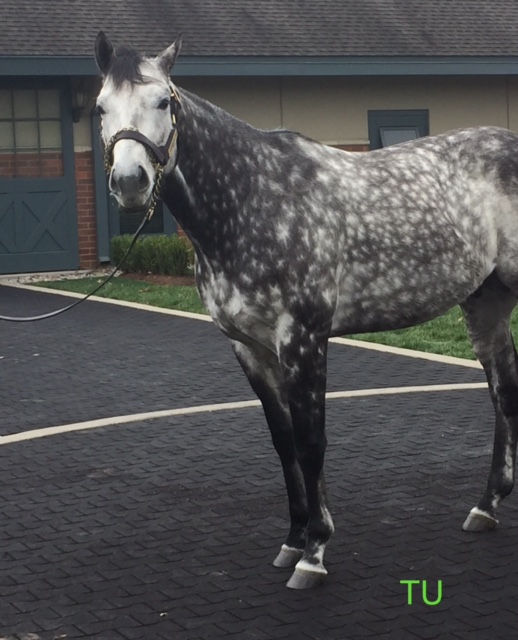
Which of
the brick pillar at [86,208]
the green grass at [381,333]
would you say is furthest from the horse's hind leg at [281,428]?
the brick pillar at [86,208]

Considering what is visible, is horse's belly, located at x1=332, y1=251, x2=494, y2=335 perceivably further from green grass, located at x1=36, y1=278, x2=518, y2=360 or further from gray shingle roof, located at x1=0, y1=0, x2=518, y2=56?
gray shingle roof, located at x1=0, y1=0, x2=518, y2=56

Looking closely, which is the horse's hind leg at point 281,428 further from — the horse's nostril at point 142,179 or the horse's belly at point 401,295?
the horse's nostril at point 142,179

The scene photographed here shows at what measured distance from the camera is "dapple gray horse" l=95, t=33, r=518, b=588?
545 centimetres

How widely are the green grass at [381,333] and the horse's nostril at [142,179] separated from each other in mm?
7358

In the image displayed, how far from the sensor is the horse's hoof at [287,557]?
19.9ft

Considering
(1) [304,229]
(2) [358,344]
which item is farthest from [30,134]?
(1) [304,229]

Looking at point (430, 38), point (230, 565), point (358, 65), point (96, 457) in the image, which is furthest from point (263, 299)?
point (430, 38)

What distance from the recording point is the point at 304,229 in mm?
5766

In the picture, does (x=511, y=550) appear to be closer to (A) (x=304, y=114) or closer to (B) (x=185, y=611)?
(B) (x=185, y=611)

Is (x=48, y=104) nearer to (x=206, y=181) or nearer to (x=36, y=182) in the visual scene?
(x=36, y=182)

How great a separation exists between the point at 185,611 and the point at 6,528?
1768mm

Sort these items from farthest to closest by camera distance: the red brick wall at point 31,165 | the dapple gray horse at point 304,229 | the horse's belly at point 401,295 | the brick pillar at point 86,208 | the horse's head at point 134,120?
the brick pillar at point 86,208, the red brick wall at point 31,165, the horse's belly at point 401,295, the dapple gray horse at point 304,229, the horse's head at point 134,120

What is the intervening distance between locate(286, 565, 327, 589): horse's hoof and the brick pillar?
16461 mm

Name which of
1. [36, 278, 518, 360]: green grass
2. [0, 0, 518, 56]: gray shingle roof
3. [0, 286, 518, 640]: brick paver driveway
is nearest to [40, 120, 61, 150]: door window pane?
[0, 0, 518, 56]: gray shingle roof
